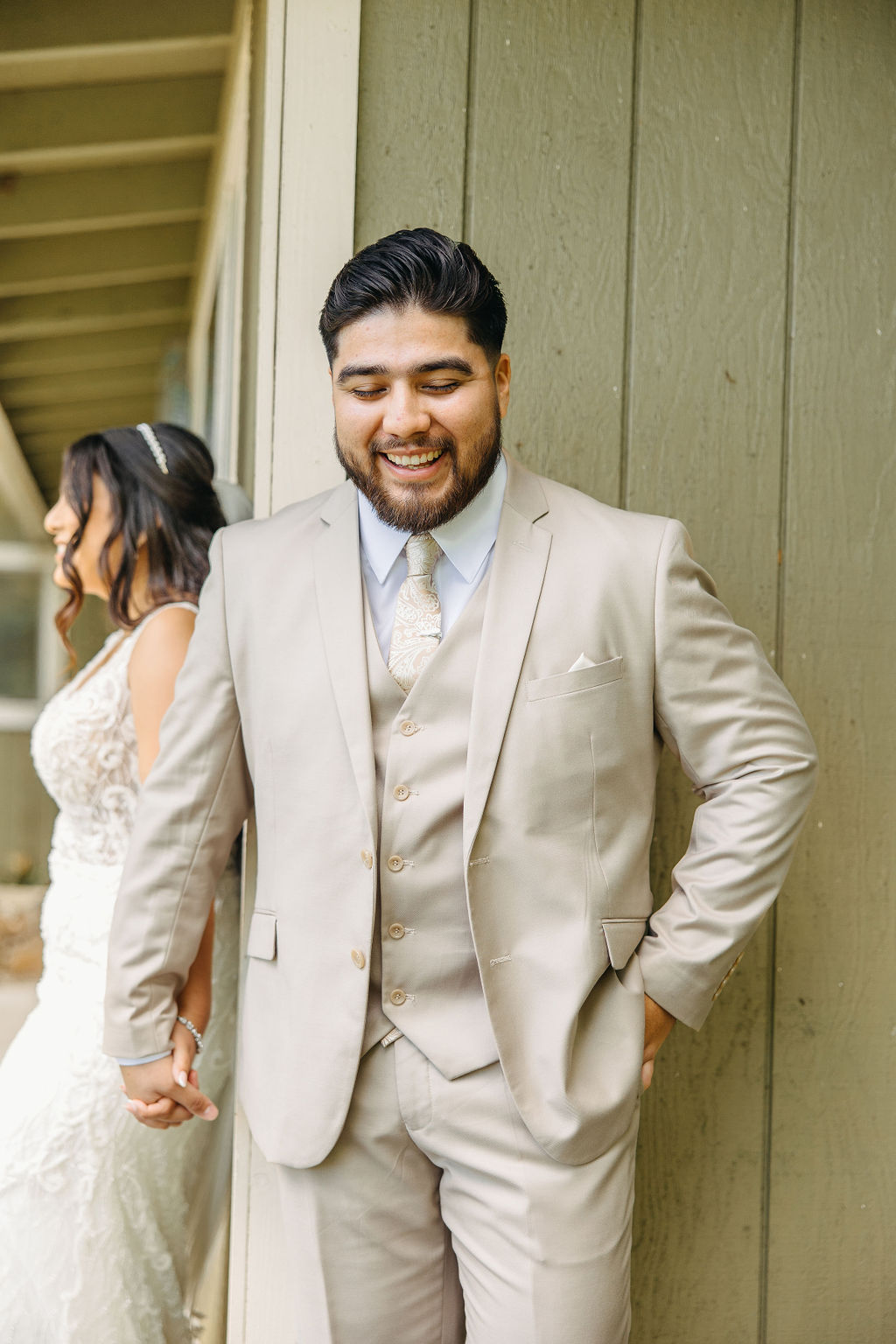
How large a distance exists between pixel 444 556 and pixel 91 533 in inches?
31.8

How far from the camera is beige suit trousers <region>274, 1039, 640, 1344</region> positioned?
53.1 inches

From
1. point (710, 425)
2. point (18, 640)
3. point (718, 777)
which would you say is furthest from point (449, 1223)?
point (18, 640)

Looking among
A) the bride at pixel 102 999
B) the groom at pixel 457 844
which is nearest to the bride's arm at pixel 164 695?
the bride at pixel 102 999

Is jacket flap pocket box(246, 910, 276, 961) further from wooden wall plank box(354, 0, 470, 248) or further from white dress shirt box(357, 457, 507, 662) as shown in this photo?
wooden wall plank box(354, 0, 470, 248)

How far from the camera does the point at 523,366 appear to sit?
6.15 feet

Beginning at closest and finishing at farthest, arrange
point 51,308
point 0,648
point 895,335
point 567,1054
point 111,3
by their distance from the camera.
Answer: point 567,1054 → point 895,335 → point 111,3 → point 51,308 → point 0,648

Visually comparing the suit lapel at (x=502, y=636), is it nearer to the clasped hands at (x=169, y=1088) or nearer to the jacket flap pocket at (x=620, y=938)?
the jacket flap pocket at (x=620, y=938)

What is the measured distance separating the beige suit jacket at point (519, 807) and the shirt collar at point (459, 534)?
Answer: 23 millimetres

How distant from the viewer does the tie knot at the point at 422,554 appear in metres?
1.47

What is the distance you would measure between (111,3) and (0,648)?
13.7ft

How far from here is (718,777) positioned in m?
1.46

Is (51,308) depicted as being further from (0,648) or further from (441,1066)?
(441,1066)

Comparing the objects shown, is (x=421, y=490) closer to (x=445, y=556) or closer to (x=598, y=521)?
(x=445, y=556)

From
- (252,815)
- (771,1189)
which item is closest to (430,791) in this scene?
(252,815)
